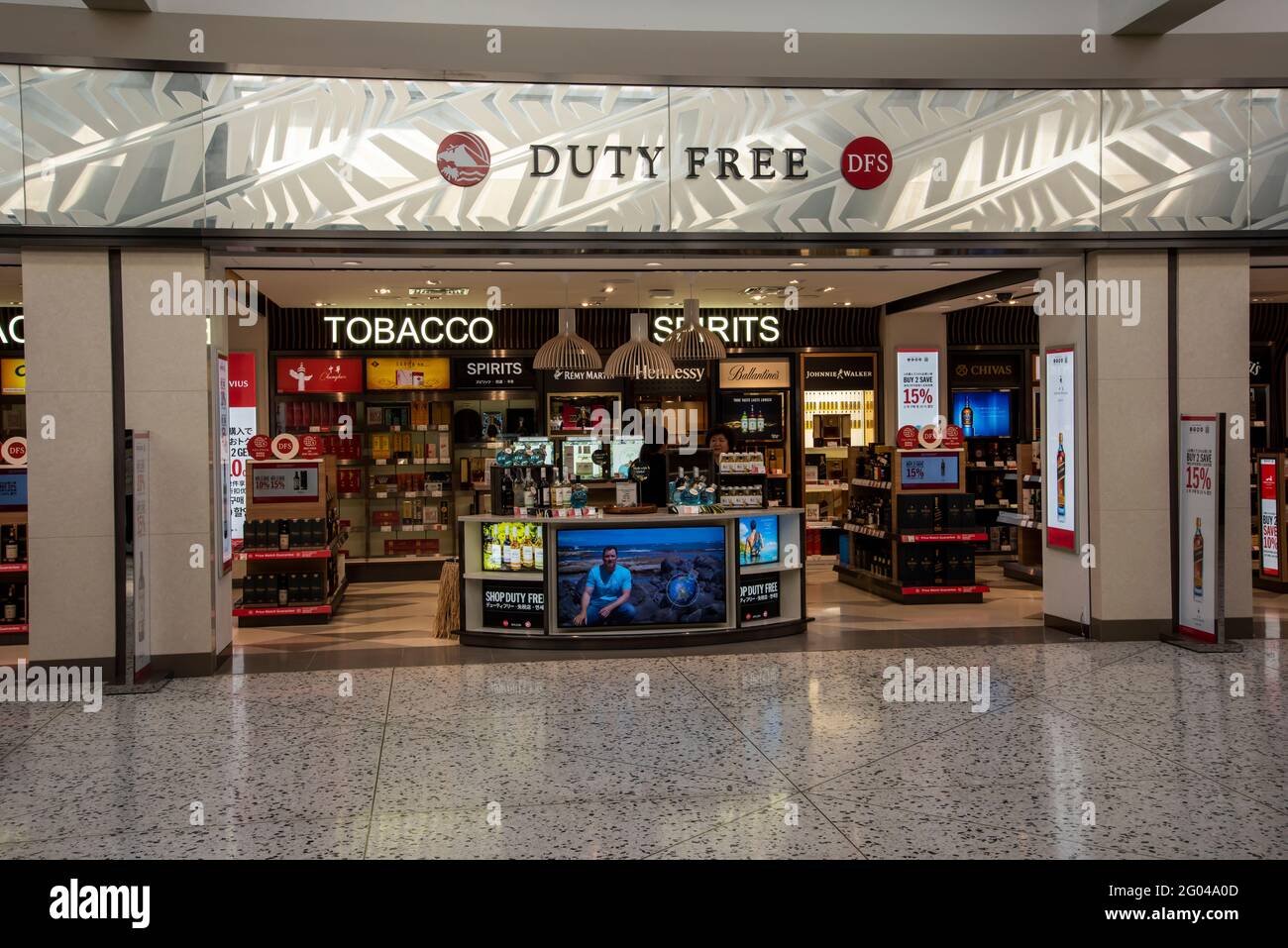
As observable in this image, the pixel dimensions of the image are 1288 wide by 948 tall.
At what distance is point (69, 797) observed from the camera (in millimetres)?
4820

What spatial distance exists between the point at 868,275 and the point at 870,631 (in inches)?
135

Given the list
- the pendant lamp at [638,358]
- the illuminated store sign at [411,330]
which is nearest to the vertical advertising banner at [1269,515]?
the pendant lamp at [638,358]

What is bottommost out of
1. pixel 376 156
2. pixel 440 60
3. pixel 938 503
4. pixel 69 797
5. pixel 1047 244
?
pixel 69 797

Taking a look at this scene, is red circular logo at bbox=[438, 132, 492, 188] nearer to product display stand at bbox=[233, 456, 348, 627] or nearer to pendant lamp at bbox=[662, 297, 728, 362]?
pendant lamp at bbox=[662, 297, 728, 362]

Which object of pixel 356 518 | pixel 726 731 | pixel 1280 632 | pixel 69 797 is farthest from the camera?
pixel 356 518

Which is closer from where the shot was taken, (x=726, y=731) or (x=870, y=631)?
(x=726, y=731)

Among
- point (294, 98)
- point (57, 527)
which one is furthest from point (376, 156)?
point (57, 527)

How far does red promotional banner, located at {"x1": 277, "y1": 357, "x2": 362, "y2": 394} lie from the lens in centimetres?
1256

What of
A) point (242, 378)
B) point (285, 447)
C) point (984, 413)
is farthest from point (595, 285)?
point (984, 413)

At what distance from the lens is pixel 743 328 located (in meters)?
13.5

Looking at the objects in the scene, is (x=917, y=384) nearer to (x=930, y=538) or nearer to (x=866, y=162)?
(x=930, y=538)

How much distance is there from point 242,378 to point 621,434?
4.35 metres

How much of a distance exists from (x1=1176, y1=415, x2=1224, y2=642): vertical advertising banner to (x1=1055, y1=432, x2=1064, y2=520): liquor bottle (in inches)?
32.9

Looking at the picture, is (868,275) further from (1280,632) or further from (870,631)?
(1280,632)
